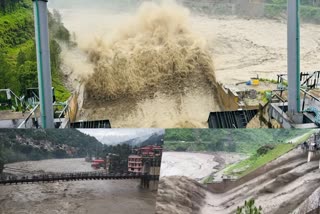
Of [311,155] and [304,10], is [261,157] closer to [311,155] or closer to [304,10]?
[311,155]

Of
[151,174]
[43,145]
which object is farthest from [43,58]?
[151,174]

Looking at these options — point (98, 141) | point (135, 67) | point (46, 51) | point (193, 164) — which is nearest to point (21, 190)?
point (98, 141)

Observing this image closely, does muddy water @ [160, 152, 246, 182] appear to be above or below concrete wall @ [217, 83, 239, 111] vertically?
below

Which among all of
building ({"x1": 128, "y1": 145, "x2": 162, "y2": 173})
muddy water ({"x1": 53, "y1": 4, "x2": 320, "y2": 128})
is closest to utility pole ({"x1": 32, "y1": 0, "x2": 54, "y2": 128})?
building ({"x1": 128, "y1": 145, "x2": 162, "y2": 173})

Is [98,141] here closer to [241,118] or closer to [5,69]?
[241,118]

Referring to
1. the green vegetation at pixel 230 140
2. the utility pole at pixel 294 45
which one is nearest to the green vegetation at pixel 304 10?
the utility pole at pixel 294 45

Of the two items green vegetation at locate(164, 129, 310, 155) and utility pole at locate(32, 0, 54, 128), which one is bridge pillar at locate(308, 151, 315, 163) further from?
utility pole at locate(32, 0, 54, 128)
